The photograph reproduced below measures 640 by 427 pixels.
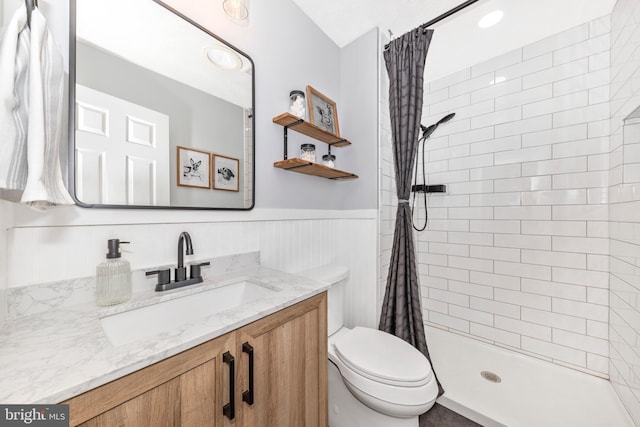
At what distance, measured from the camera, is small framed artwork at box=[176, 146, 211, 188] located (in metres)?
0.99

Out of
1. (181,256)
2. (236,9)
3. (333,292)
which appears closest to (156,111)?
(181,256)

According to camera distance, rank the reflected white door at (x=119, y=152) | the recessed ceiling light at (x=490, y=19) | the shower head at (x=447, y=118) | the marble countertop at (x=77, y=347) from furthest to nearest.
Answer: the shower head at (x=447, y=118) < the recessed ceiling light at (x=490, y=19) < the reflected white door at (x=119, y=152) < the marble countertop at (x=77, y=347)

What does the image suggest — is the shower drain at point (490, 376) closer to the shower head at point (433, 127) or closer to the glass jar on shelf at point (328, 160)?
the glass jar on shelf at point (328, 160)

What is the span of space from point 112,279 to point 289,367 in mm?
637

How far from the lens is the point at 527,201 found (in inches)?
66.9

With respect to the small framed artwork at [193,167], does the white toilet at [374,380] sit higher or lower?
lower

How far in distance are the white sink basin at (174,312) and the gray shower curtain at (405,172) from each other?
0.95m

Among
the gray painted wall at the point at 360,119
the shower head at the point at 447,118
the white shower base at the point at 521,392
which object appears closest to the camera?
the white shower base at the point at 521,392

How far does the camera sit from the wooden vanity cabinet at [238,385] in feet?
1.48

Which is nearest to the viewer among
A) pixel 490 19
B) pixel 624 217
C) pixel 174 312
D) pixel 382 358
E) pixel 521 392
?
pixel 174 312

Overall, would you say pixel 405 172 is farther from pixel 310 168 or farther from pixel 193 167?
pixel 193 167

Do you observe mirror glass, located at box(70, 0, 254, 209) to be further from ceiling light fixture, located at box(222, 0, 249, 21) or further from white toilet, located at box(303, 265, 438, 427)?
white toilet, located at box(303, 265, 438, 427)

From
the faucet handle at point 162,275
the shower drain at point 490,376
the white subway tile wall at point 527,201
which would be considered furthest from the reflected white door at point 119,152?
the shower drain at point 490,376

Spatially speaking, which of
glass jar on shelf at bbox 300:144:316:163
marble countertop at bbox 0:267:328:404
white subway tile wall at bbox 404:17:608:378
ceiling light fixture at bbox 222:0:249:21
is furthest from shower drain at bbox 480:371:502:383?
ceiling light fixture at bbox 222:0:249:21
